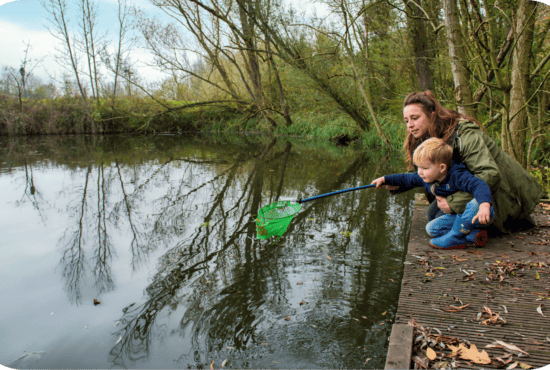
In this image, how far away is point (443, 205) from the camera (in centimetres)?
313

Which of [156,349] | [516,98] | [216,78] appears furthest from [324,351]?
[216,78]

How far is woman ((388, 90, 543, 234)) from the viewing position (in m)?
2.95

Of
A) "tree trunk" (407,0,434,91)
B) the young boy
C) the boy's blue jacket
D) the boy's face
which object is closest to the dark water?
the young boy

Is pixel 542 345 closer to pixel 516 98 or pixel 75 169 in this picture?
pixel 516 98

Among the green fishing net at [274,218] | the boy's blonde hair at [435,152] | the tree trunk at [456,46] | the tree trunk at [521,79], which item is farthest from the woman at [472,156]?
the tree trunk at [456,46]

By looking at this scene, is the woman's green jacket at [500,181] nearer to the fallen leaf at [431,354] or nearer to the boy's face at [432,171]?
the boy's face at [432,171]

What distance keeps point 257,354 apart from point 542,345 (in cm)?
139

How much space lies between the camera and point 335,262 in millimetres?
3576

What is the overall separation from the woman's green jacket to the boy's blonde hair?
0.51 feet

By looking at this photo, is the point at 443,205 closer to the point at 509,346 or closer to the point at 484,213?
the point at 484,213

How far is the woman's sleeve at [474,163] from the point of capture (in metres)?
2.80

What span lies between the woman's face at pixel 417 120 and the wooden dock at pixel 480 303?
2.97ft

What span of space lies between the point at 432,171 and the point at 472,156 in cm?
30

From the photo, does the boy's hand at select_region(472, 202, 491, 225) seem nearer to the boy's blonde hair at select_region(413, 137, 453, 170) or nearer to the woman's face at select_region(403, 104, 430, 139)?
the boy's blonde hair at select_region(413, 137, 453, 170)
